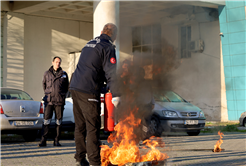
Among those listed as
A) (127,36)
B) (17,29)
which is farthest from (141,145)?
(17,29)

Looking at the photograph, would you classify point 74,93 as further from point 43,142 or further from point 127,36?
point 127,36

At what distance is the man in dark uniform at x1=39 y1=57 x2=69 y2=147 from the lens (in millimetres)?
8062

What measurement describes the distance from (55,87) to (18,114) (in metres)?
1.62

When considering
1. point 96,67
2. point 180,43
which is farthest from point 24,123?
point 180,43

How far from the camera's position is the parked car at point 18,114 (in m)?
8.85

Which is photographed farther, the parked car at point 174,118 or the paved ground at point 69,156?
the parked car at point 174,118

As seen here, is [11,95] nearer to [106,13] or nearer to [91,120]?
[106,13]

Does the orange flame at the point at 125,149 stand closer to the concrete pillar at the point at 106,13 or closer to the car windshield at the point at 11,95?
the car windshield at the point at 11,95

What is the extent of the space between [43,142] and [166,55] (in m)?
3.68

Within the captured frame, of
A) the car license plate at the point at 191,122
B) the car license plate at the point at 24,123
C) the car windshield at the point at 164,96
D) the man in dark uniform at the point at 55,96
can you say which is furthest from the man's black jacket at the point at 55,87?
the car license plate at the point at 191,122

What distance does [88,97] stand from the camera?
4648 mm

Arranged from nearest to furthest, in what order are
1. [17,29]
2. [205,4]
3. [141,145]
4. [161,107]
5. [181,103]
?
[141,145], [161,107], [181,103], [205,4], [17,29]

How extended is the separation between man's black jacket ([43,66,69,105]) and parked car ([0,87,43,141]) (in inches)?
48.9

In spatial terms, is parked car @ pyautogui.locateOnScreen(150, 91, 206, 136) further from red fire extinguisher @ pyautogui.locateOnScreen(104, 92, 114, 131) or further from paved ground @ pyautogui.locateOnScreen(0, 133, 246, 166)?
red fire extinguisher @ pyautogui.locateOnScreen(104, 92, 114, 131)
